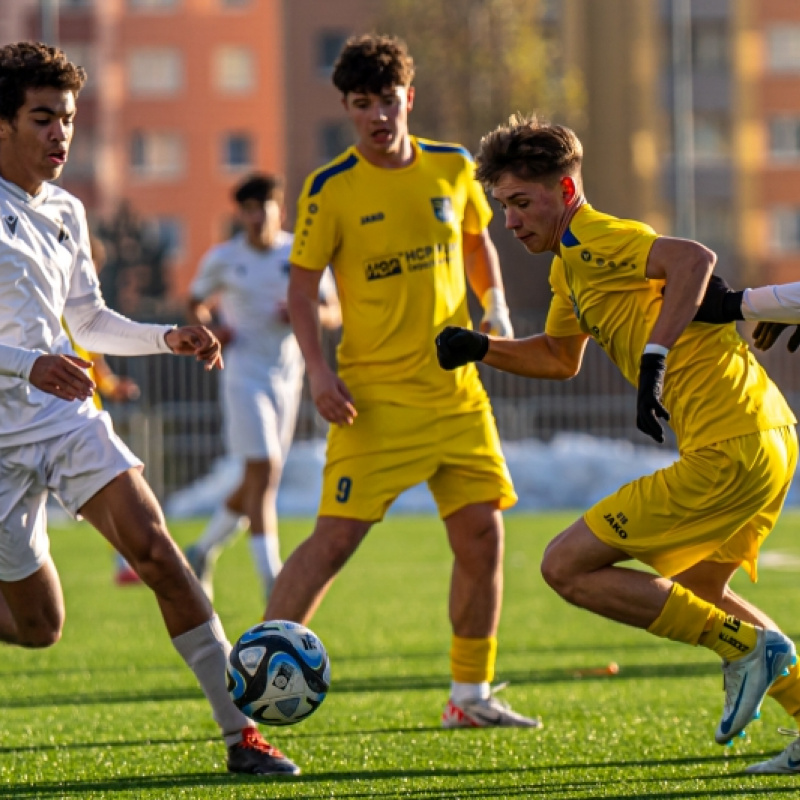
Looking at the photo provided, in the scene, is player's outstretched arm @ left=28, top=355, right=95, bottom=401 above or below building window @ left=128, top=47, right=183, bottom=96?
below

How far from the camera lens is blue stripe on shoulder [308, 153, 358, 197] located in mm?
6621

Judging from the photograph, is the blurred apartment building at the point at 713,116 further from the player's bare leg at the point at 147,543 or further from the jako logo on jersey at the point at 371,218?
the player's bare leg at the point at 147,543

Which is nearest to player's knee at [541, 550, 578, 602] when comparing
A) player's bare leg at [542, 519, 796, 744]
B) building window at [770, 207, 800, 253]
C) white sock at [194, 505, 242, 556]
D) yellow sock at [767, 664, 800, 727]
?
player's bare leg at [542, 519, 796, 744]

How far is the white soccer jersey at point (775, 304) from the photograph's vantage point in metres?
5.14

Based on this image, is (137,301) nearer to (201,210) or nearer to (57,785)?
(201,210)

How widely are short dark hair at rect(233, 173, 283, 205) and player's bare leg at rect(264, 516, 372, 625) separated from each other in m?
4.32

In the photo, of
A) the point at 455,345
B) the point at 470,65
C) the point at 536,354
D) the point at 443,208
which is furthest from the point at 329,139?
the point at 455,345

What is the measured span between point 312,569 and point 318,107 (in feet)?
186

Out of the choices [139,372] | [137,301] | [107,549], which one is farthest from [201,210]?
[107,549]

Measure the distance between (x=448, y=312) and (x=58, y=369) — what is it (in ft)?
6.66

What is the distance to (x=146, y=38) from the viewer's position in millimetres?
66188

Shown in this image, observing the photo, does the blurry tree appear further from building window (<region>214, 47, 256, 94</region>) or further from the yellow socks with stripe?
the yellow socks with stripe

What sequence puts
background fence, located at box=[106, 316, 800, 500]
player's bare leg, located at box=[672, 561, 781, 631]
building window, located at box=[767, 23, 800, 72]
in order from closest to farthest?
player's bare leg, located at box=[672, 561, 781, 631] < background fence, located at box=[106, 316, 800, 500] < building window, located at box=[767, 23, 800, 72]

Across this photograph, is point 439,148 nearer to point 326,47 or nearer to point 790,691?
point 790,691
